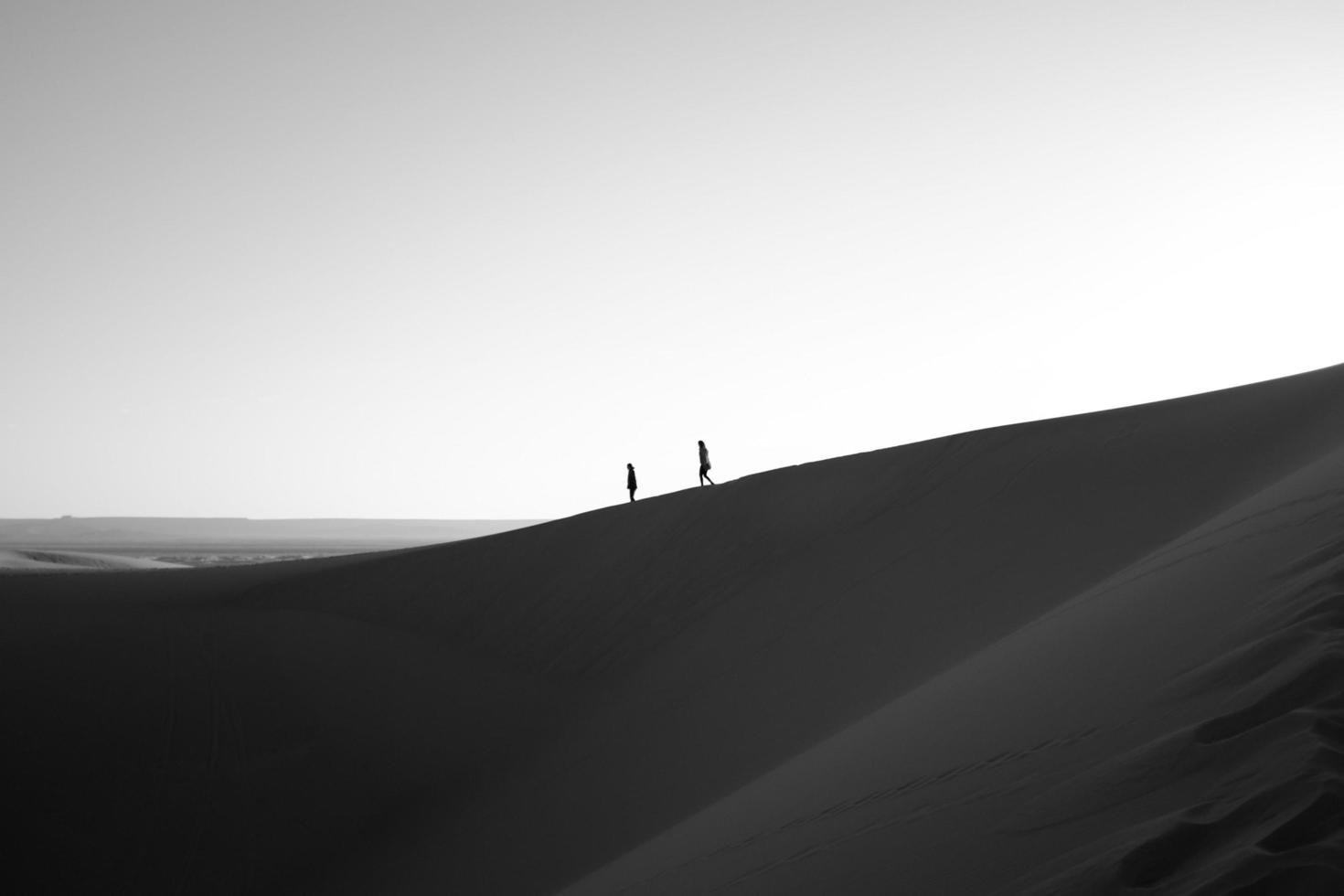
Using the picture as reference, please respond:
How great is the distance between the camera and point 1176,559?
186 inches

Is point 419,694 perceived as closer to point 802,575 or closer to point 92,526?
Result: point 802,575

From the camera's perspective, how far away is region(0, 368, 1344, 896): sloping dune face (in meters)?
2.53

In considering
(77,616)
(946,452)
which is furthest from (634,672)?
(77,616)

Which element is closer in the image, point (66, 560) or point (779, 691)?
point (779, 691)

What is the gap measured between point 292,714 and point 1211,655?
845cm

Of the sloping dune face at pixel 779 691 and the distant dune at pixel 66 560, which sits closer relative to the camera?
the sloping dune face at pixel 779 691

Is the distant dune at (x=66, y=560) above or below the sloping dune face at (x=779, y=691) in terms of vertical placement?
above

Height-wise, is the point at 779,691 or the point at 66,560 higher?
the point at 66,560

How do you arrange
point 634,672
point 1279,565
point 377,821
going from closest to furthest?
point 1279,565
point 377,821
point 634,672

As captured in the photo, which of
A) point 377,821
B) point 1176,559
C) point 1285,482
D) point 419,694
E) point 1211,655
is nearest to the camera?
point 1211,655

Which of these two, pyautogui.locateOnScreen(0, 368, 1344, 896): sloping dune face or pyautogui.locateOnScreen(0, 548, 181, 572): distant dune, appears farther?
pyautogui.locateOnScreen(0, 548, 181, 572): distant dune

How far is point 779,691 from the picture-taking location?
688 centimetres

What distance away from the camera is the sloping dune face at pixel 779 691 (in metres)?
2.53

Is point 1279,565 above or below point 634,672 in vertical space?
above
